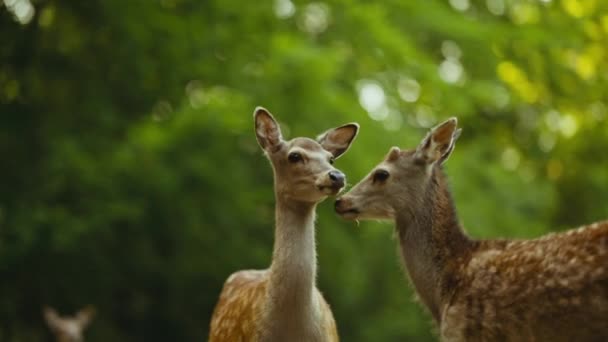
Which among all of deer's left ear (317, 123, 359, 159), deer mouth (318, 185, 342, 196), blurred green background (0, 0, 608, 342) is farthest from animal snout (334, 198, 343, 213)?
blurred green background (0, 0, 608, 342)

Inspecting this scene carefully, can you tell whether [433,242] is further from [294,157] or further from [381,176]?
[294,157]

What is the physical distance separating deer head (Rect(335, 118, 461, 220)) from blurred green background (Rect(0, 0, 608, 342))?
8383mm

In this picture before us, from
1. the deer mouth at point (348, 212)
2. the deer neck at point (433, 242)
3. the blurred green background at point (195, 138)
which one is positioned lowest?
the deer neck at point (433, 242)

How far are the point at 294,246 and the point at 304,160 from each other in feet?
1.66

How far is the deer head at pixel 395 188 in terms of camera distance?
7305 mm

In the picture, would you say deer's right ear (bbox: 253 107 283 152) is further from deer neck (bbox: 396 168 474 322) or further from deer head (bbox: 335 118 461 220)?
deer neck (bbox: 396 168 474 322)

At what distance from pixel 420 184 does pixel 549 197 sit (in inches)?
483

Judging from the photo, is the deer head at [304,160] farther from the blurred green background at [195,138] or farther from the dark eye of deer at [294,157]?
the blurred green background at [195,138]

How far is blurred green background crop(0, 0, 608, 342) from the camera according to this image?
52.7 ft

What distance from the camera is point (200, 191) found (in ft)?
53.8

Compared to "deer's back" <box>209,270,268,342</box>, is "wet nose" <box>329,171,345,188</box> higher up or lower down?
higher up

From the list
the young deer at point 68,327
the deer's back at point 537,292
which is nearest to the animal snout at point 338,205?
the deer's back at point 537,292

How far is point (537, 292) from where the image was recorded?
20.7 ft

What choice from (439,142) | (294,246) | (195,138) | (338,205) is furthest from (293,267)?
(195,138)
